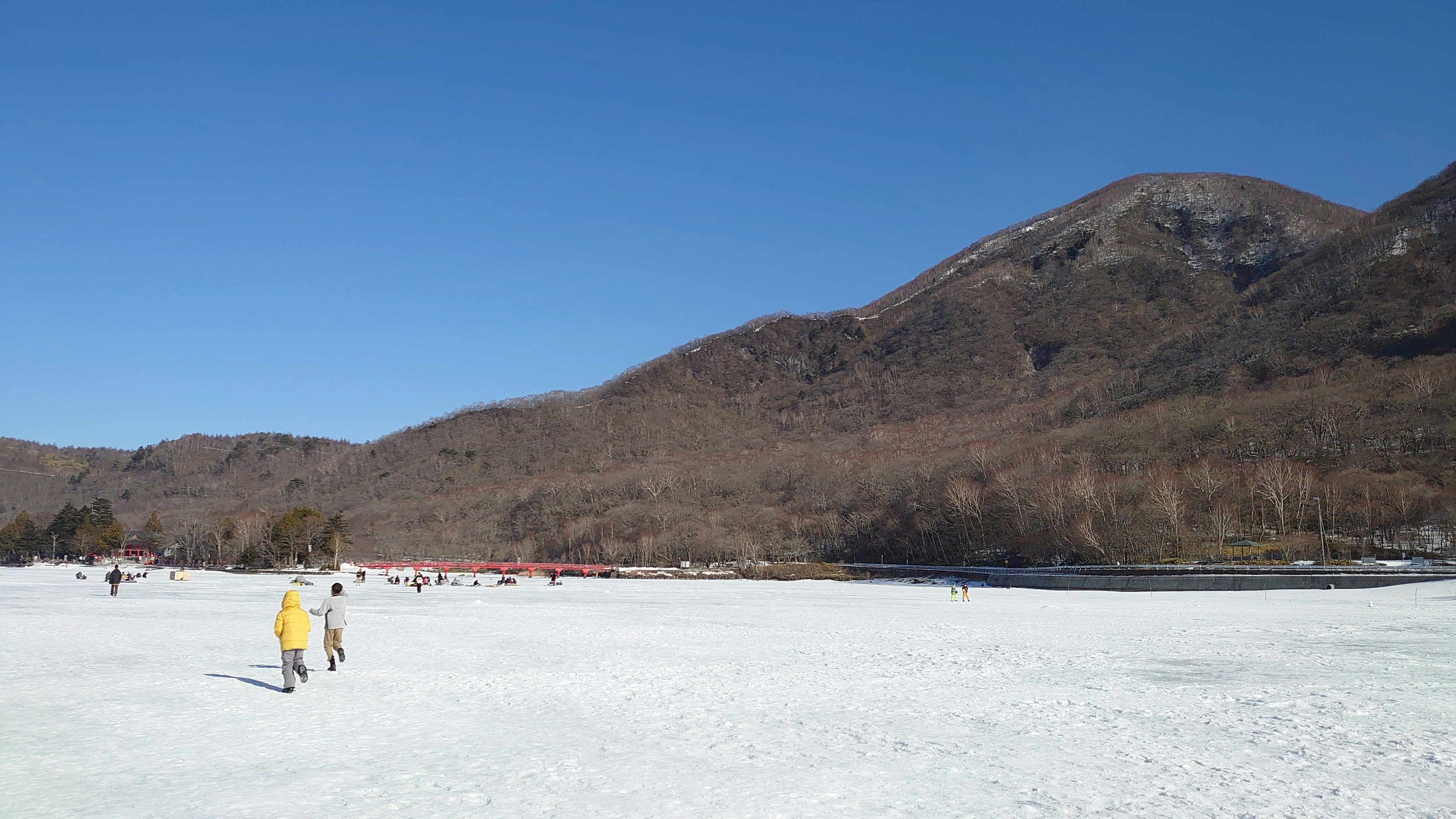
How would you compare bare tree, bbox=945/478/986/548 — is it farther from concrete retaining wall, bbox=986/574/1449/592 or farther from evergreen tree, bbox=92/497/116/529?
evergreen tree, bbox=92/497/116/529

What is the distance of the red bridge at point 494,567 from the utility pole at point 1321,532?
5605 cm

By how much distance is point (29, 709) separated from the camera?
39.1ft

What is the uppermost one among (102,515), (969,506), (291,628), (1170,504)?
(102,515)

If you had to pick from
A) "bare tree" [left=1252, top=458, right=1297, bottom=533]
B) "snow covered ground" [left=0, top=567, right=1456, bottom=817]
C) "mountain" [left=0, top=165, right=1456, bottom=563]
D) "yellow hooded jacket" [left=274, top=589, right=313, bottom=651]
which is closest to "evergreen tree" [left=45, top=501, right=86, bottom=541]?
"mountain" [left=0, top=165, right=1456, bottom=563]

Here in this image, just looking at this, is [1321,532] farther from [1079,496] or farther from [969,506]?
[969,506]

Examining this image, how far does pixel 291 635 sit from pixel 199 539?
131024mm

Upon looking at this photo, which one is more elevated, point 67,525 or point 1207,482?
point 67,525

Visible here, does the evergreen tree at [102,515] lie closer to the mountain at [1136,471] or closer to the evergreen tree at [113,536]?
the evergreen tree at [113,536]

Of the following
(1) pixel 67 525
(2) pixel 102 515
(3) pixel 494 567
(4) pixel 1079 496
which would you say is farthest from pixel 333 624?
(2) pixel 102 515

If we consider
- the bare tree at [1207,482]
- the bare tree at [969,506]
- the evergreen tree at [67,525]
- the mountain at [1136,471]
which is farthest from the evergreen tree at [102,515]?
the bare tree at [1207,482]

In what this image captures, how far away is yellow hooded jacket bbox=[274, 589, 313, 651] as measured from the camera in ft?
44.4

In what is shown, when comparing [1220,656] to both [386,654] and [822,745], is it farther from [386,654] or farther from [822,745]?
[386,654]

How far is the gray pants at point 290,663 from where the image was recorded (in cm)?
1354

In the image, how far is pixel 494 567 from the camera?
102 m
